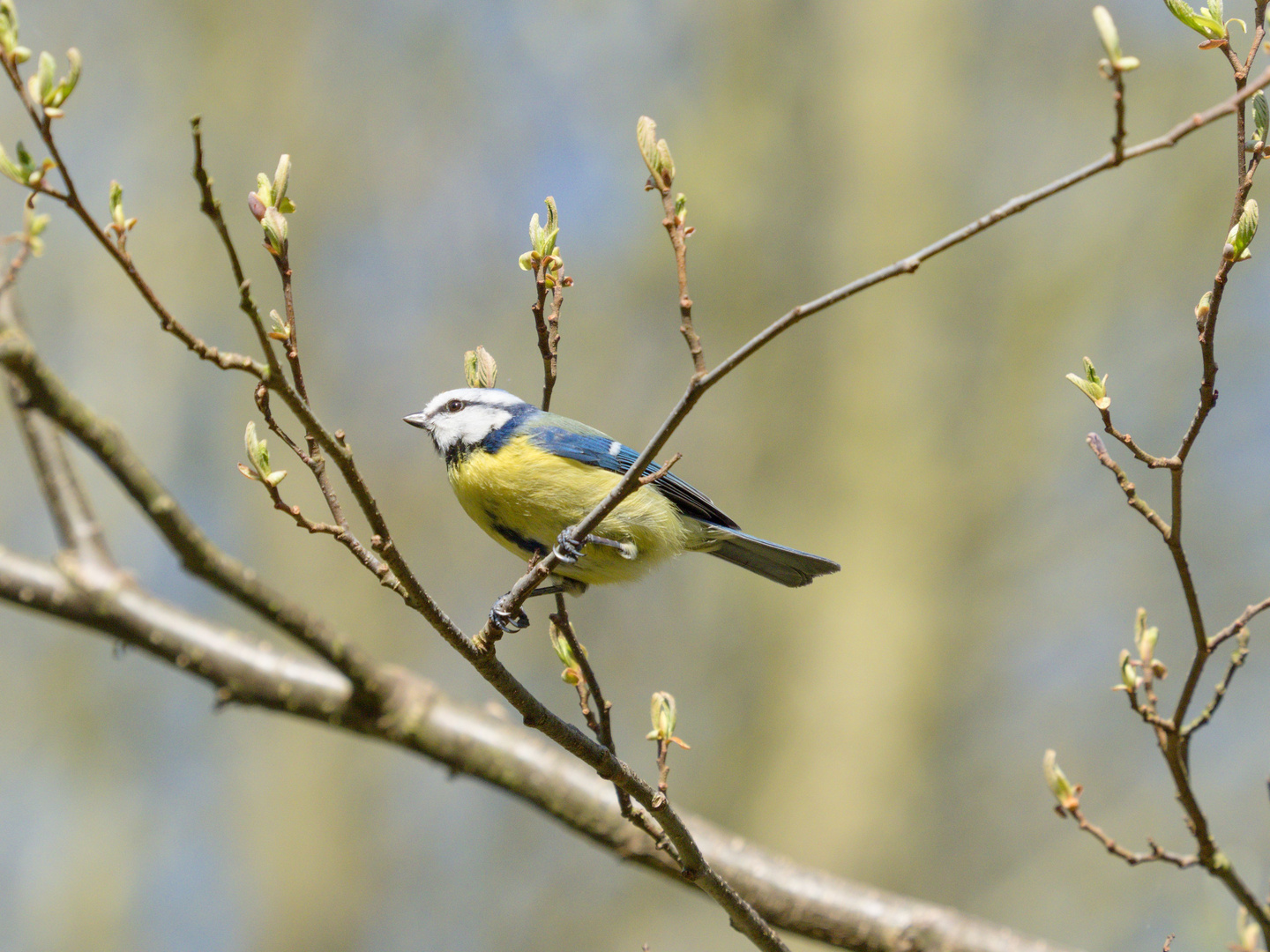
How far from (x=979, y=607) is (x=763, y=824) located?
7.57 feet

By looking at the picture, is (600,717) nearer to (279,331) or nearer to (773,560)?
(279,331)

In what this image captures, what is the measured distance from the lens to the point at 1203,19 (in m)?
1.85

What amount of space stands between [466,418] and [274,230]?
5.09 feet

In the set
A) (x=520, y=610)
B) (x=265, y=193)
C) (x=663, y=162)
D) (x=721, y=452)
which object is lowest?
(x=520, y=610)

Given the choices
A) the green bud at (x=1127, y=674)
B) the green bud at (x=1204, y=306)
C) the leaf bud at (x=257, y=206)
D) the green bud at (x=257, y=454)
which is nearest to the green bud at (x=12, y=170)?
the leaf bud at (x=257, y=206)

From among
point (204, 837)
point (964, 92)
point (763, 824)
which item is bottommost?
point (204, 837)

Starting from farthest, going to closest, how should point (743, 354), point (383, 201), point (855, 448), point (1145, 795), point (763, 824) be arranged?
point (383, 201), point (855, 448), point (763, 824), point (1145, 795), point (743, 354)

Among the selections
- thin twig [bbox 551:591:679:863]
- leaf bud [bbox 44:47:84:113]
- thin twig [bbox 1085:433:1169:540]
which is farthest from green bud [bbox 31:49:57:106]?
thin twig [bbox 1085:433:1169:540]

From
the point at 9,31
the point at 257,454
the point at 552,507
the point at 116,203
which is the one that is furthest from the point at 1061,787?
the point at 9,31

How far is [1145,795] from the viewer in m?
6.89

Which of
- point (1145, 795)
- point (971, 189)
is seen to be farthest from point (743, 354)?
point (971, 189)

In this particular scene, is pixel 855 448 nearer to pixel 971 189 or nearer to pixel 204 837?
pixel 971 189

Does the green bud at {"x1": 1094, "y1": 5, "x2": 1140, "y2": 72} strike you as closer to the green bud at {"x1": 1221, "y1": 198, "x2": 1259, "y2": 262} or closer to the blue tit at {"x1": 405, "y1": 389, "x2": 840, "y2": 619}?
the green bud at {"x1": 1221, "y1": 198, "x2": 1259, "y2": 262}

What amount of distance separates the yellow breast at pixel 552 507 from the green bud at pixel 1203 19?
162 cm
